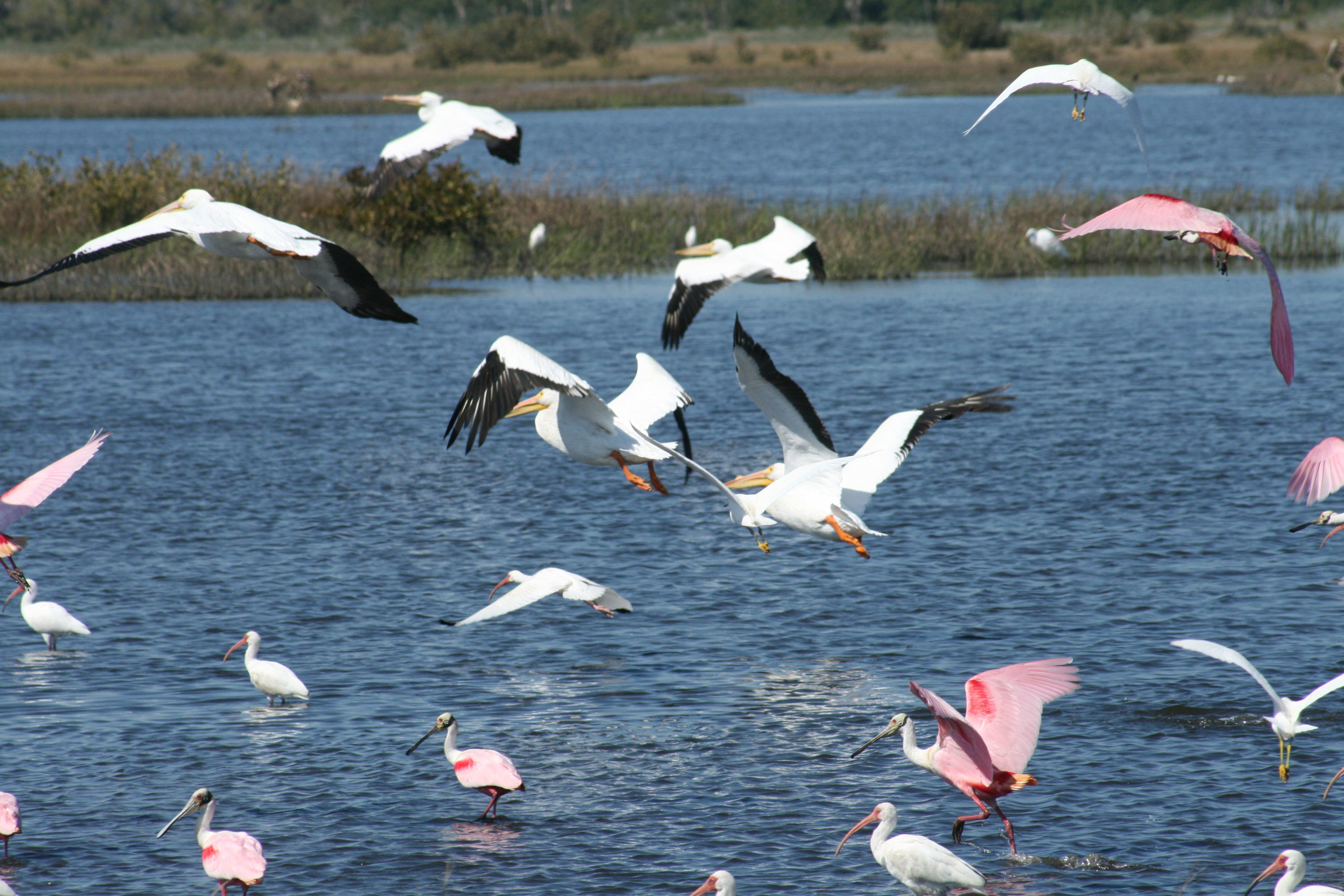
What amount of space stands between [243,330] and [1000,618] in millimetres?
16366

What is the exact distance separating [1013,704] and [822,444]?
128 inches

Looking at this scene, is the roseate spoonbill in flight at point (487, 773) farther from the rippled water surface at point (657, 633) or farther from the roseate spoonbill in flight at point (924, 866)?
the roseate spoonbill in flight at point (924, 866)

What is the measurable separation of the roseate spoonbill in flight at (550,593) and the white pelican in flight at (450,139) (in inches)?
128

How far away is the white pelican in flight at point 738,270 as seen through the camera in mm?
12156

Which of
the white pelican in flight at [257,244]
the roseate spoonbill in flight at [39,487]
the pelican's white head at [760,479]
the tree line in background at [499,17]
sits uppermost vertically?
the tree line in background at [499,17]

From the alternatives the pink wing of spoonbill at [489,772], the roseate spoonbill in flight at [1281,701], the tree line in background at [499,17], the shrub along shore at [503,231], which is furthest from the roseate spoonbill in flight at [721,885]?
the tree line in background at [499,17]

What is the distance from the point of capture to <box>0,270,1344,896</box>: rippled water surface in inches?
294

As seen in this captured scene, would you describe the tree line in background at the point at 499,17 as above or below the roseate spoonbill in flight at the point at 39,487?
above

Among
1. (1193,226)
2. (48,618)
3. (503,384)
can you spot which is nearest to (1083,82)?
(1193,226)

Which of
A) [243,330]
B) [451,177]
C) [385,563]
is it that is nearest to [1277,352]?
[385,563]

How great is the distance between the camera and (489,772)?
7.53 m

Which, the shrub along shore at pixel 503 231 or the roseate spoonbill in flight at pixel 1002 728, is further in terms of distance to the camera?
the shrub along shore at pixel 503 231

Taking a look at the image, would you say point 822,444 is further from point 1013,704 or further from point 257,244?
point 257,244

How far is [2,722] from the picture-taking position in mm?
9016
